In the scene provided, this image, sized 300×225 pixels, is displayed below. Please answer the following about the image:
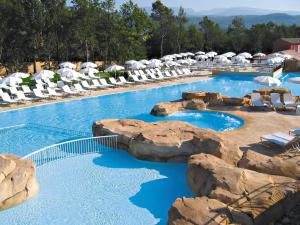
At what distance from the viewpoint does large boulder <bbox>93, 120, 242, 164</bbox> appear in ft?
32.3

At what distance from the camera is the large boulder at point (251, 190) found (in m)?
6.77

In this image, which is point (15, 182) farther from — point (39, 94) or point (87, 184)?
point (39, 94)

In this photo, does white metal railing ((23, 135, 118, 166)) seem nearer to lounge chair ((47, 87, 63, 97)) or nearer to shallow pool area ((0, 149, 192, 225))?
shallow pool area ((0, 149, 192, 225))

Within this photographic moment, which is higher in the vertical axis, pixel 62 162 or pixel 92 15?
pixel 92 15

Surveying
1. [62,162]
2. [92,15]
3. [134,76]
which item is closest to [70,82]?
[134,76]

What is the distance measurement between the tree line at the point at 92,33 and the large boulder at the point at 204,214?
24.4m

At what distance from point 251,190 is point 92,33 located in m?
26.4

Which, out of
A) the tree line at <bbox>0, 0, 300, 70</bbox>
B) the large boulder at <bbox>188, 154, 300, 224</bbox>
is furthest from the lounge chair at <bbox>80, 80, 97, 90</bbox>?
the large boulder at <bbox>188, 154, 300, 224</bbox>

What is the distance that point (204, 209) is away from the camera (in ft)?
20.8

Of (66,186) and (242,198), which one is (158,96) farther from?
(242,198)

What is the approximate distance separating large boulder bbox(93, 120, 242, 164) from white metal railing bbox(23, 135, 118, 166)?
30cm

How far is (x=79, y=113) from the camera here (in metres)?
17.2

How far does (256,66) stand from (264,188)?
2583 centimetres

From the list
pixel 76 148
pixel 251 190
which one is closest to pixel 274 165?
pixel 251 190
